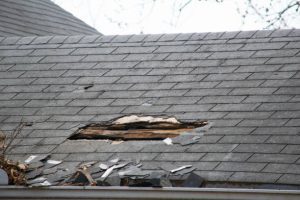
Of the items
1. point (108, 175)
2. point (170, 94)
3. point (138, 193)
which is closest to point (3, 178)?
point (108, 175)

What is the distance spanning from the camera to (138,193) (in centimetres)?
639

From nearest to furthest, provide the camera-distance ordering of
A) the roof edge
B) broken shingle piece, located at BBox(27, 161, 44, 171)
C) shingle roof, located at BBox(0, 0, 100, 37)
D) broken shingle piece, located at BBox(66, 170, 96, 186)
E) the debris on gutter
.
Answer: the debris on gutter, broken shingle piece, located at BBox(66, 170, 96, 186), broken shingle piece, located at BBox(27, 161, 44, 171), the roof edge, shingle roof, located at BBox(0, 0, 100, 37)

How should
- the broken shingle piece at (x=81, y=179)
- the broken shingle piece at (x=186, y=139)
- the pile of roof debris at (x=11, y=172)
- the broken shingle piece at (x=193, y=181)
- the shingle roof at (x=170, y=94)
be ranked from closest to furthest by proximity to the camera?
the broken shingle piece at (x=193, y=181)
the broken shingle piece at (x=81, y=179)
the pile of roof debris at (x=11, y=172)
the shingle roof at (x=170, y=94)
the broken shingle piece at (x=186, y=139)

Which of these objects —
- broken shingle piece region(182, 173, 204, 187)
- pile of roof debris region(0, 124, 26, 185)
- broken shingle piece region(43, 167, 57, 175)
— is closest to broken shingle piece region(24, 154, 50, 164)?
pile of roof debris region(0, 124, 26, 185)

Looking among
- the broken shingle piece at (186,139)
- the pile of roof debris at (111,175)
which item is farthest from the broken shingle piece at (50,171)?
the broken shingle piece at (186,139)

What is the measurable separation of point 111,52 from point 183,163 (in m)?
3.47

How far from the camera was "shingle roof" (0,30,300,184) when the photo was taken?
7.02m

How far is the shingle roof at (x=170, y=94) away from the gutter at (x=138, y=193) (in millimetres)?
292

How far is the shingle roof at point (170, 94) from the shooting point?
7020 millimetres

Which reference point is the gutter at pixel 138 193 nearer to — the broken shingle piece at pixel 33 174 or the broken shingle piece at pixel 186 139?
the broken shingle piece at pixel 33 174

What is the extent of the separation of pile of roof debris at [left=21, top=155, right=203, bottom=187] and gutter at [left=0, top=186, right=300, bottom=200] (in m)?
0.12

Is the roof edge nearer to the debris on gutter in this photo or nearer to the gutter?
the debris on gutter

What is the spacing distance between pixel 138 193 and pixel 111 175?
0.54 m

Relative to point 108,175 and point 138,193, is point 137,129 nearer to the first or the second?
point 108,175
